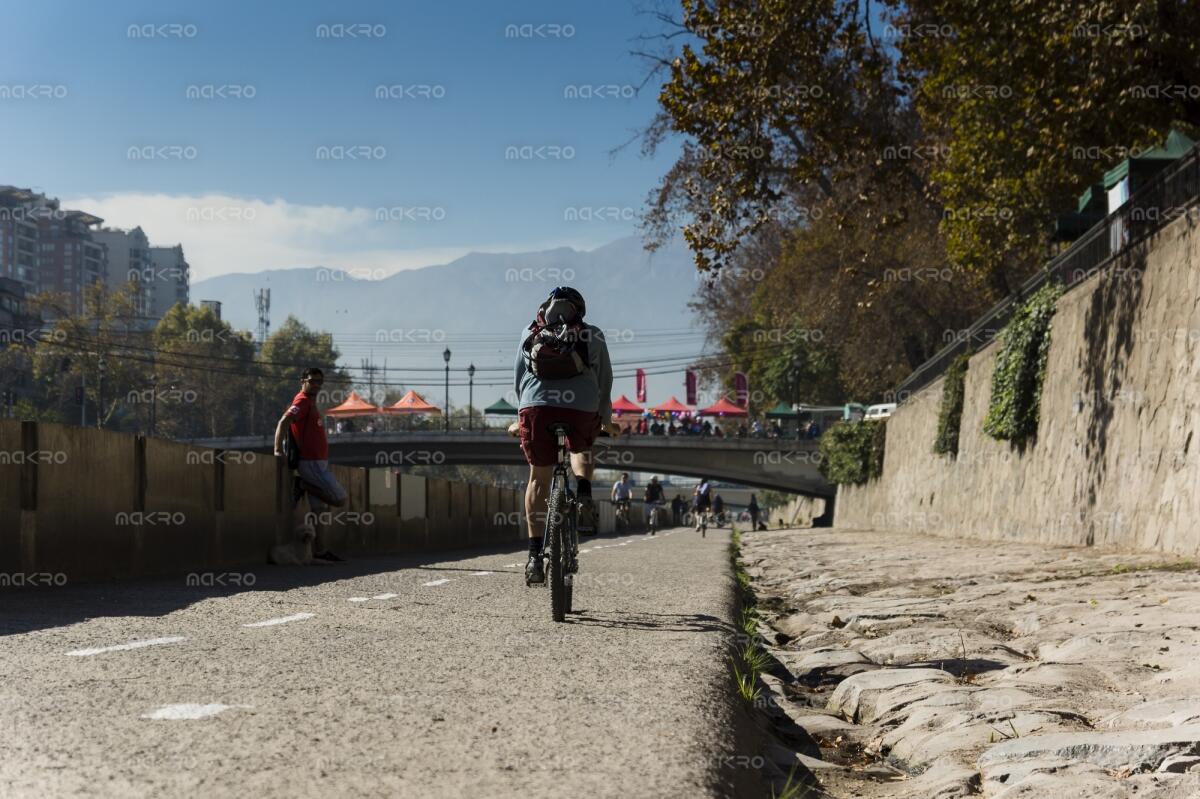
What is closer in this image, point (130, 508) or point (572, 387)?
point (572, 387)

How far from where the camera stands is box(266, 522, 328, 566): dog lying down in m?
13.0

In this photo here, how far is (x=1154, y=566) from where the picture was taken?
10359 mm

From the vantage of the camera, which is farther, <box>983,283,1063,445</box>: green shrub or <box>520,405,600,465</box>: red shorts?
<box>983,283,1063,445</box>: green shrub

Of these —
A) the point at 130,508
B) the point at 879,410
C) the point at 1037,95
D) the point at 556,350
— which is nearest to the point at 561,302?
the point at 556,350

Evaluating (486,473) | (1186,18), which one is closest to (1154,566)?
(1186,18)

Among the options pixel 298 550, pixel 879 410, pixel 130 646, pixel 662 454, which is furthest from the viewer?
pixel 662 454

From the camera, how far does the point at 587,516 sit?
281 inches

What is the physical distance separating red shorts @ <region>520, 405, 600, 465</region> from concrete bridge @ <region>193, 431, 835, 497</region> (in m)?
53.5

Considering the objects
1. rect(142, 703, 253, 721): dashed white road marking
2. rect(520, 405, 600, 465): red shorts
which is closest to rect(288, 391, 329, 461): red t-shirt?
rect(520, 405, 600, 465): red shorts

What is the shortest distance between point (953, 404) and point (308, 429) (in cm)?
1612

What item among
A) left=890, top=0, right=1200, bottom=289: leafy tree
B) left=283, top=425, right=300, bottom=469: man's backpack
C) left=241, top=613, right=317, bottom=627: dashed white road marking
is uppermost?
left=890, top=0, right=1200, bottom=289: leafy tree

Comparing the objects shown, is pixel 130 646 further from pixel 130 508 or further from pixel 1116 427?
pixel 1116 427

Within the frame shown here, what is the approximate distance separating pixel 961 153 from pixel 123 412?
411 feet

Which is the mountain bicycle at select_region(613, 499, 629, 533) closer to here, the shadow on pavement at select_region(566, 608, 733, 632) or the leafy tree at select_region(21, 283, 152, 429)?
the shadow on pavement at select_region(566, 608, 733, 632)
